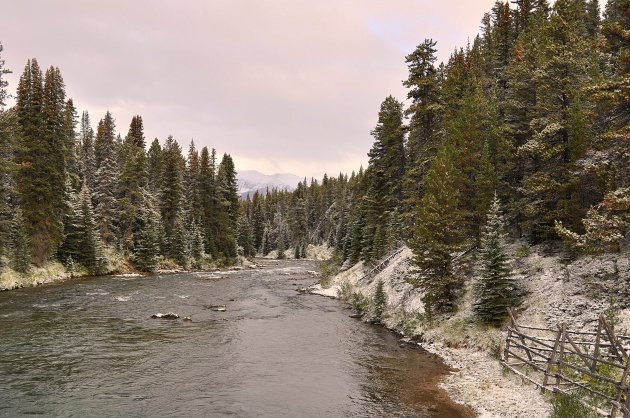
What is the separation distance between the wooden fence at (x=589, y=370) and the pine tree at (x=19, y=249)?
139ft

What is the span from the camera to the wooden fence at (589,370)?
1141cm

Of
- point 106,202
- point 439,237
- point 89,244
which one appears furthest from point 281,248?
point 439,237

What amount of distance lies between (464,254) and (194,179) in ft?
200

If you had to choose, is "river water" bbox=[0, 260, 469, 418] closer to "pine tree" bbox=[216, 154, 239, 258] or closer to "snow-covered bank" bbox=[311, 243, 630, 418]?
"snow-covered bank" bbox=[311, 243, 630, 418]

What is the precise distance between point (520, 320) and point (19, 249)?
43.2 meters

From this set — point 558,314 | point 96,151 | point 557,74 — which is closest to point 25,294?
point 558,314

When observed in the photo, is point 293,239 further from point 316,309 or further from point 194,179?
point 316,309

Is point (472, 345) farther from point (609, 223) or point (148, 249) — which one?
point (148, 249)

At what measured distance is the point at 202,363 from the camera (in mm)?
20531

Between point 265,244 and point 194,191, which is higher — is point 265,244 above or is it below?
below

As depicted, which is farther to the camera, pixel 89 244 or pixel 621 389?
pixel 89 244

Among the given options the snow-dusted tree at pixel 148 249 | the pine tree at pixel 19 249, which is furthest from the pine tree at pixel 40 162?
the snow-dusted tree at pixel 148 249

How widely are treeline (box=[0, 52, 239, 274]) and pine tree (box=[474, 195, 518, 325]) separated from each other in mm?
38270

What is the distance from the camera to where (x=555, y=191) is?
83.6 feet
